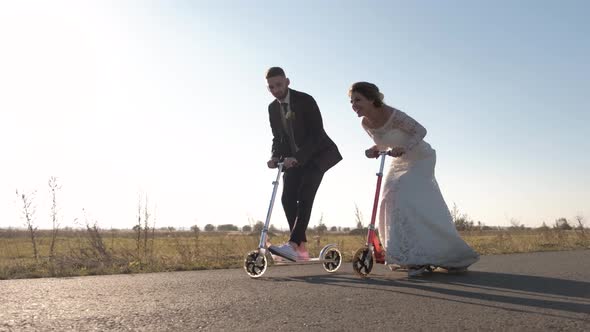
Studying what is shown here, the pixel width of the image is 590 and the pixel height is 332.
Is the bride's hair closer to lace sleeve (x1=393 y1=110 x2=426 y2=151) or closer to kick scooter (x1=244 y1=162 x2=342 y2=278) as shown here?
lace sleeve (x1=393 y1=110 x2=426 y2=151)

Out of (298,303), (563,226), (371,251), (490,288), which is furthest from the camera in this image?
(563,226)

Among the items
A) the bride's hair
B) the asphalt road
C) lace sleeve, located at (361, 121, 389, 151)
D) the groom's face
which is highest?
the groom's face

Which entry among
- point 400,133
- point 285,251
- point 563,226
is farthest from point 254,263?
point 563,226

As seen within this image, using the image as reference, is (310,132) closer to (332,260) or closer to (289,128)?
(289,128)

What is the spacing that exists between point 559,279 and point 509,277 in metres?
0.47

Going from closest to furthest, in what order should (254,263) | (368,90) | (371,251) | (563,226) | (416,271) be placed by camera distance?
(254,263) → (371,251) → (416,271) → (368,90) → (563,226)

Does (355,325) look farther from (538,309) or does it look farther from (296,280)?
(296,280)

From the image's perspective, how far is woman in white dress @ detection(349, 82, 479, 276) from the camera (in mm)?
6160

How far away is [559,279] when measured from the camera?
5.80m

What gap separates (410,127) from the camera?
631 centimetres

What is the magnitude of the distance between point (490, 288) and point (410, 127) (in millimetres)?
1980

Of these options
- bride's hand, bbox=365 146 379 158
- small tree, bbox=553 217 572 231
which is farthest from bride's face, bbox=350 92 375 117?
small tree, bbox=553 217 572 231

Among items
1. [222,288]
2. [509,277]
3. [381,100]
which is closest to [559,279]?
[509,277]

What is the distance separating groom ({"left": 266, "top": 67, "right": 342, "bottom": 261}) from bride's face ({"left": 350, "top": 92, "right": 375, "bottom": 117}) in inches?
19.4
